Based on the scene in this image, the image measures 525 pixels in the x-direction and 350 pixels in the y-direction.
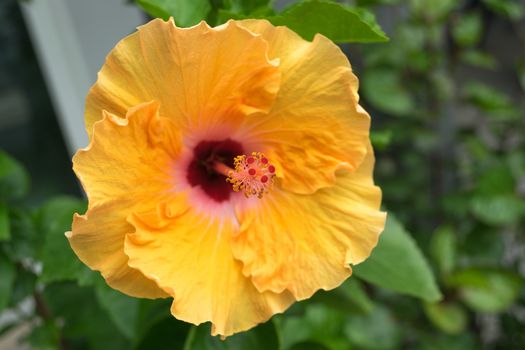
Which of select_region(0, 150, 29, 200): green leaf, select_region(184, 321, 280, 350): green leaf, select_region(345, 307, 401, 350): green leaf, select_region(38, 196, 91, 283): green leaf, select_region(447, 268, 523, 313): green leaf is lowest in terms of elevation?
select_region(345, 307, 401, 350): green leaf

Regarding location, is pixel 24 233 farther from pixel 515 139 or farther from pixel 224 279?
pixel 515 139

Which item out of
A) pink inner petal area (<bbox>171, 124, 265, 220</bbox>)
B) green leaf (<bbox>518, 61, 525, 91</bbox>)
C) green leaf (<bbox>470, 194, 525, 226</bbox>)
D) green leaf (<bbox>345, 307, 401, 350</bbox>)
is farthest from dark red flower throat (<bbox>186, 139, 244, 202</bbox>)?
green leaf (<bbox>518, 61, 525, 91</bbox>)

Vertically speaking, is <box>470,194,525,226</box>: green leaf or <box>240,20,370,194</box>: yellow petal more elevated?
<box>240,20,370,194</box>: yellow petal

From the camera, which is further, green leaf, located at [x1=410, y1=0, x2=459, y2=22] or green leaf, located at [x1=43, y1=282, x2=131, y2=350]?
green leaf, located at [x1=410, y1=0, x2=459, y2=22]

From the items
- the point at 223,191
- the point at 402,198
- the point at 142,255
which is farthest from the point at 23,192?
the point at 402,198

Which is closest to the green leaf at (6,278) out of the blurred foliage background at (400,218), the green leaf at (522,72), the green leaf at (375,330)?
the blurred foliage background at (400,218)

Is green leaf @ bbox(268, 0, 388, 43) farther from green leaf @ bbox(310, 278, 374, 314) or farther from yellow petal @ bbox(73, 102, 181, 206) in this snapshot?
green leaf @ bbox(310, 278, 374, 314)
